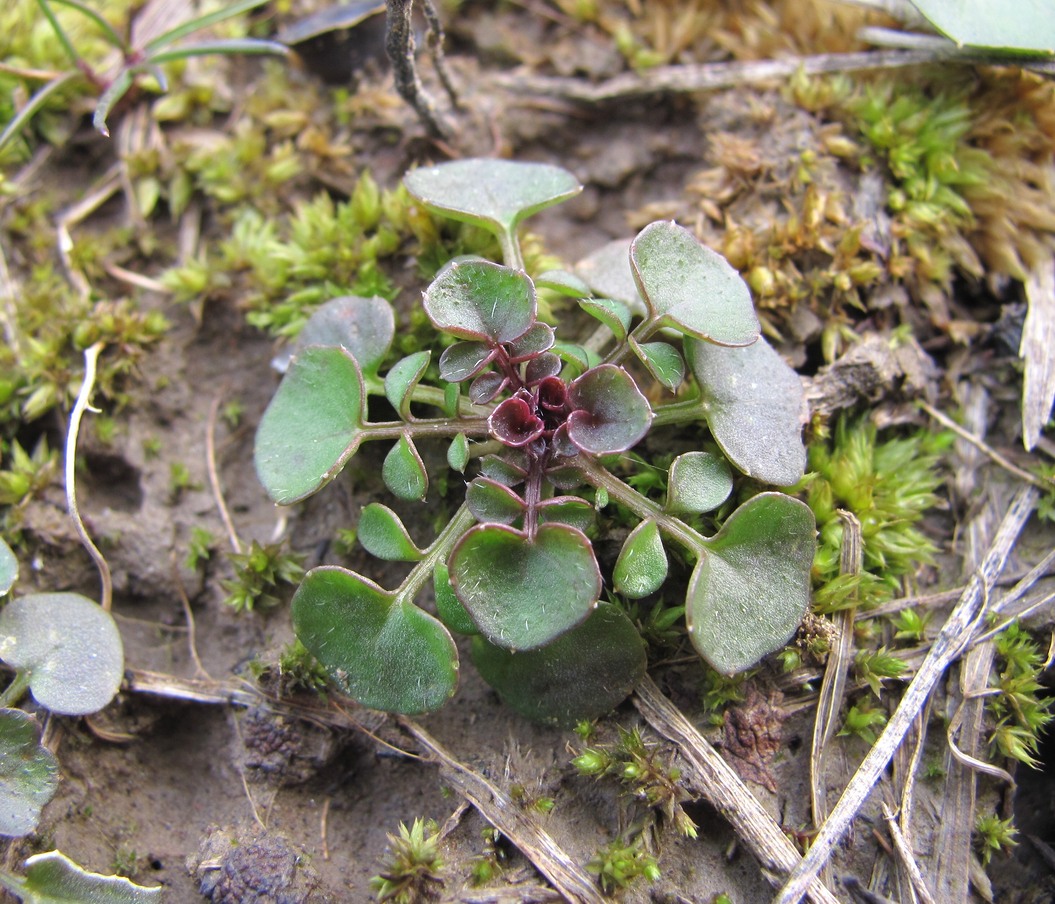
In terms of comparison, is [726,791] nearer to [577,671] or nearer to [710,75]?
[577,671]

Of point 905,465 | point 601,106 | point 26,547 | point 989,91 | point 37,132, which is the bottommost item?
point 26,547

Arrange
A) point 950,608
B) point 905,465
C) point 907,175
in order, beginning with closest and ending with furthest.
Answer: point 950,608, point 905,465, point 907,175

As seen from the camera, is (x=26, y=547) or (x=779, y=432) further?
(x=26, y=547)

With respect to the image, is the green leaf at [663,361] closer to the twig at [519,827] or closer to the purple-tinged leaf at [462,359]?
the purple-tinged leaf at [462,359]

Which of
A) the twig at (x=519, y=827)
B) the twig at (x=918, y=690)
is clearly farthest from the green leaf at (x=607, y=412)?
the twig at (x=918, y=690)

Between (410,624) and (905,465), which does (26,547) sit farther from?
(905,465)

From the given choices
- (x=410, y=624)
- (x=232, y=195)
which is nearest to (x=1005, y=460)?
(x=410, y=624)

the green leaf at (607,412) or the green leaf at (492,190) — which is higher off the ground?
the green leaf at (492,190)
